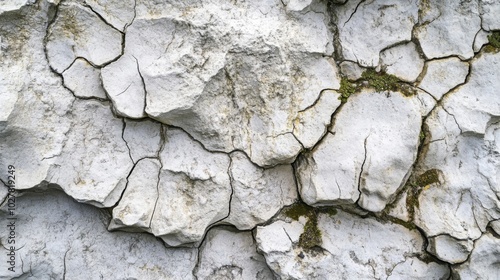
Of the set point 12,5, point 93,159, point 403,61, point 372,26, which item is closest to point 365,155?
point 403,61

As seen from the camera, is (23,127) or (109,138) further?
(109,138)

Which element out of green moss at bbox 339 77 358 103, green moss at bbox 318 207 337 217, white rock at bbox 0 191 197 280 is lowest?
white rock at bbox 0 191 197 280

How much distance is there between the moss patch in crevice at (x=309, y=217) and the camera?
1.54m

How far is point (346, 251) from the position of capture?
154 cm

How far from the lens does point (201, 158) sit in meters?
1.53

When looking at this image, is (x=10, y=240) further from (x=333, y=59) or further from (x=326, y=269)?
(x=333, y=59)

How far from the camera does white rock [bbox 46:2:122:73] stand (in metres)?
1.48

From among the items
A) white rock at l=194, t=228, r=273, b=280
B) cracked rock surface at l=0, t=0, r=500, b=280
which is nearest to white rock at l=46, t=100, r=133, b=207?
cracked rock surface at l=0, t=0, r=500, b=280

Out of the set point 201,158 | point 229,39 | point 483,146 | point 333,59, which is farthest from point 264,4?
point 483,146

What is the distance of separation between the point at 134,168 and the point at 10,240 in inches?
21.7

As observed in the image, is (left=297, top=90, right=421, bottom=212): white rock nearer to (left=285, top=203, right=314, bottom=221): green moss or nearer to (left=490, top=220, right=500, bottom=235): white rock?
(left=285, top=203, right=314, bottom=221): green moss

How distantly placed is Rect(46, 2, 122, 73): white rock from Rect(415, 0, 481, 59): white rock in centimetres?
124

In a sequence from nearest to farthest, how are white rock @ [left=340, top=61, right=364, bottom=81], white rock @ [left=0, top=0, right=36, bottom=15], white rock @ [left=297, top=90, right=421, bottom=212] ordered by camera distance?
white rock @ [left=0, top=0, right=36, bottom=15], white rock @ [left=297, top=90, right=421, bottom=212], white rock @ [left=340, top=61, right=364, bottom=81]

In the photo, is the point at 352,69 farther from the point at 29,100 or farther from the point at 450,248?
the point at 29,100
